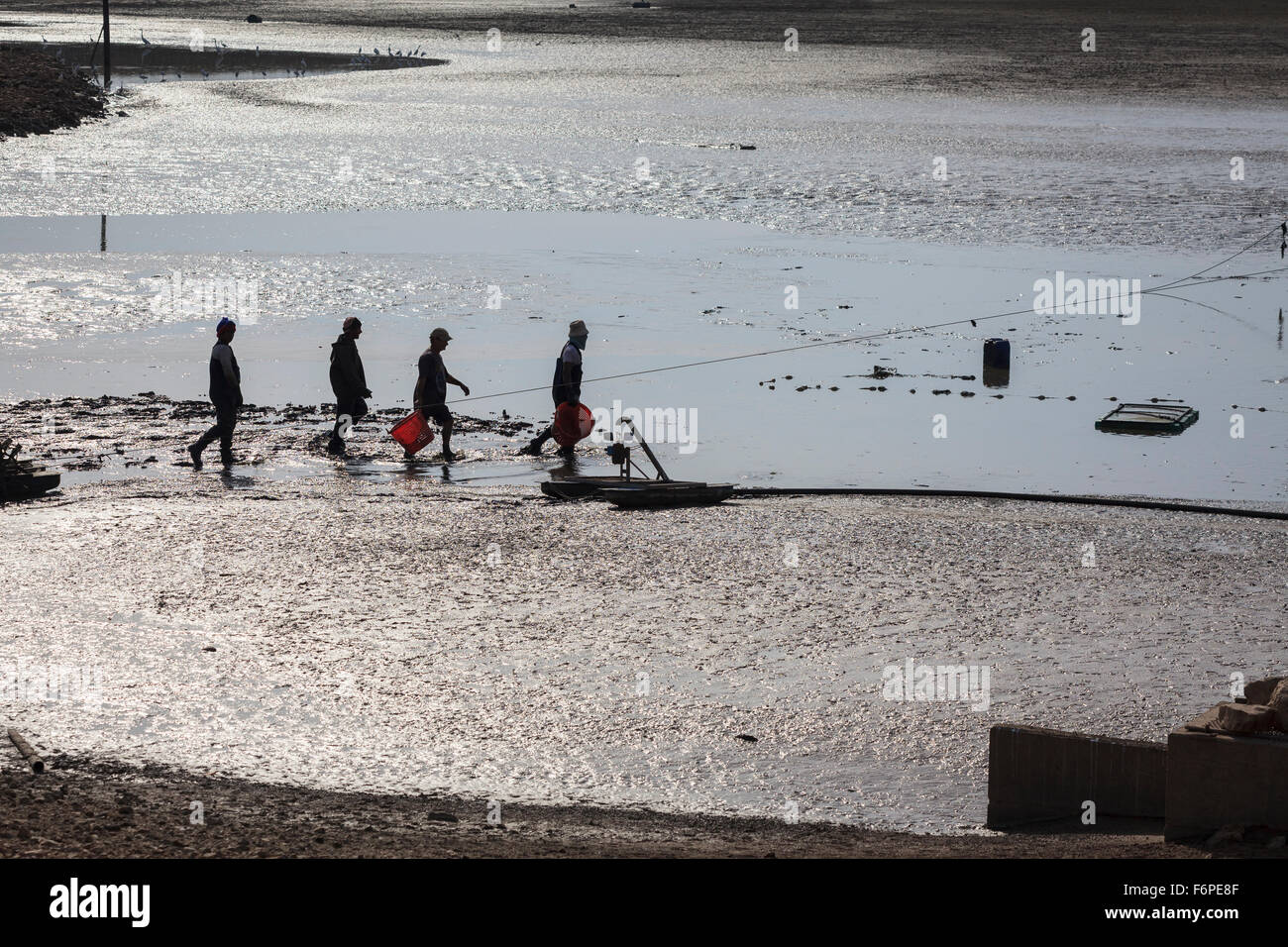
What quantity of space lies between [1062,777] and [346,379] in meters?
9.35

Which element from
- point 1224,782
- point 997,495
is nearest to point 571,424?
point 997,495

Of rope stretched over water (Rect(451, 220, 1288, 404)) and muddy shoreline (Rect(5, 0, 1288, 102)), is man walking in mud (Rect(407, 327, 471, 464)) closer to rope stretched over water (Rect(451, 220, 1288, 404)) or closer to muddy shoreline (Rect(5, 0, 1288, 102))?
rope stretched over water (Rect(451, 220, 1288, 404))

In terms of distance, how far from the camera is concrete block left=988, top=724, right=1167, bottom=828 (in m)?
7.64

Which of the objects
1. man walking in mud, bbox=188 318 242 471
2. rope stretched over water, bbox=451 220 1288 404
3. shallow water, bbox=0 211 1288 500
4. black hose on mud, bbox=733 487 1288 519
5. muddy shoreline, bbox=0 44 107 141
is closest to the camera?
black hose on mud, bbox=733 487 1288 519

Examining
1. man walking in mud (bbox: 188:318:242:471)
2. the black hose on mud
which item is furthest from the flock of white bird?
the black hose on mud

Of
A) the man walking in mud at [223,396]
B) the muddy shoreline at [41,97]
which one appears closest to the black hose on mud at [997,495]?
the man walking in mud at [223,396]

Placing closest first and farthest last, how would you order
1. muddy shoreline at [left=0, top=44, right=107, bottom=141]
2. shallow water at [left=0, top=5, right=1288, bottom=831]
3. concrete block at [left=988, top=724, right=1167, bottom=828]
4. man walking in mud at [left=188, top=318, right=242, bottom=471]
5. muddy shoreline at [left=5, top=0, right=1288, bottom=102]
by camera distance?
1. concrete block at [left=988, top=724, right=1167, bottom=828]
2. shallow water at [left=0, top=5, right=1288, bottom=831]
3. man walking in mud at [left=188, top=318, right=242, bottom=471]
4. muddy shoreline at [left=0, top=44, right=107, bottom=141]
5. muddy shoreline at [left=5, top=0, right=1288, bottom=102]

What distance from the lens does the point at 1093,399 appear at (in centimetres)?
1755

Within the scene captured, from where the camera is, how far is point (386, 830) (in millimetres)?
7207

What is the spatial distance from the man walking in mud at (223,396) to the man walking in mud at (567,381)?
2644mm

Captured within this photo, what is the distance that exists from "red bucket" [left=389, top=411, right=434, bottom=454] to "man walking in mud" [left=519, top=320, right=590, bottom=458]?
947mm

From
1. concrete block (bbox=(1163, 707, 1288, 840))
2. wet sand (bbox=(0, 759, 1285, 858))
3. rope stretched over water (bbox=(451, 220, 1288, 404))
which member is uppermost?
rope stretched over water (bbox=(451, 220, 1288, 404))

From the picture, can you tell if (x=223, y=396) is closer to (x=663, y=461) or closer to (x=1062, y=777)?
(x=663, y=461)
